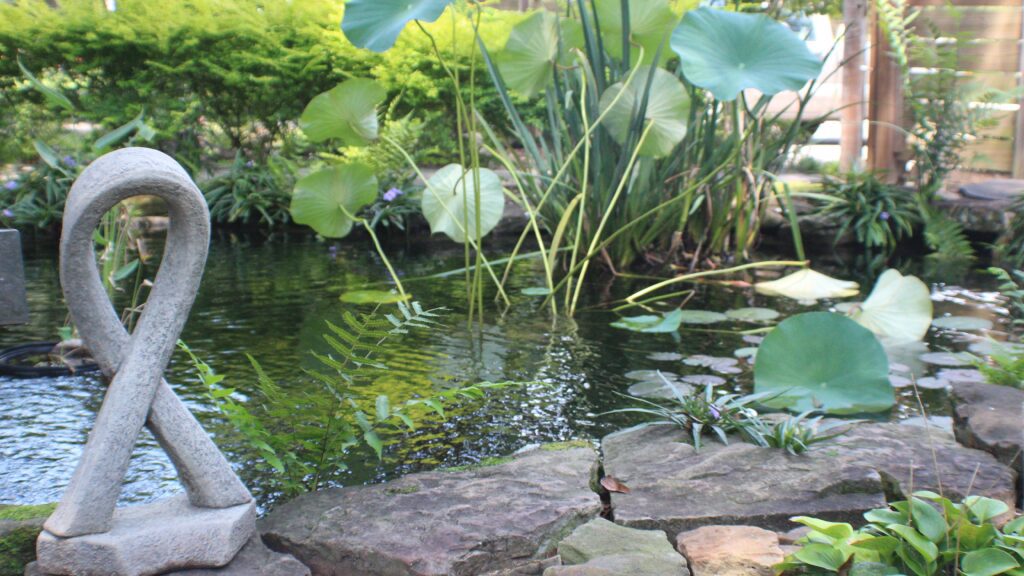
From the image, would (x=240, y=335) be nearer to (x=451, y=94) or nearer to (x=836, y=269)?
(x=836, y=269)

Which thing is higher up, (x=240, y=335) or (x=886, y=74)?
(x=886, y=74)

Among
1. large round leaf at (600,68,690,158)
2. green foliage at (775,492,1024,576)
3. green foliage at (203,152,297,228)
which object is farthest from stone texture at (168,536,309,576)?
green foliage at (203,152,297,228)

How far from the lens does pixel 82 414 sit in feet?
9.02

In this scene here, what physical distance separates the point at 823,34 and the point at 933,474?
15.0 metres

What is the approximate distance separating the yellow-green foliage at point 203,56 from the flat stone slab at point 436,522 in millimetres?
6187

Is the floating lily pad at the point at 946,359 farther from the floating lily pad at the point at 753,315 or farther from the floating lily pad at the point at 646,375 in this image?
the floating lily pad at the point at 646,375

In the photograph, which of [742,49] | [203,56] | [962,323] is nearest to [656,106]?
[742,49]

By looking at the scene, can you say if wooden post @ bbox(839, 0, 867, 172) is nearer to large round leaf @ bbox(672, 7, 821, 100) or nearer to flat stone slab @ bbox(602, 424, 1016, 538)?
large round leaf @ bbox(672, 7, 821, 100)

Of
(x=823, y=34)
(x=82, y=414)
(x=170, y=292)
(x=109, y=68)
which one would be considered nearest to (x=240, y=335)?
(x=82, y=414)

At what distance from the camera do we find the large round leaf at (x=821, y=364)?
8.76ft

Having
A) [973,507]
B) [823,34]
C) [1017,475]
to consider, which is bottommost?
[1017,475]

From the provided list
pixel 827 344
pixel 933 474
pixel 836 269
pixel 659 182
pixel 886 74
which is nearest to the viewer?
pixel 933 474

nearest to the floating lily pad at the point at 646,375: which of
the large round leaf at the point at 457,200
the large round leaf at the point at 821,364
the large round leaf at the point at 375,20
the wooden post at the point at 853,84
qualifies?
the large round leaf at the point at 821,364

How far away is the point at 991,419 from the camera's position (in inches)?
90.6
